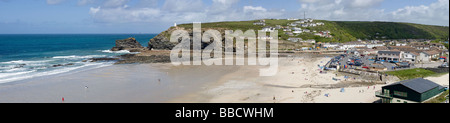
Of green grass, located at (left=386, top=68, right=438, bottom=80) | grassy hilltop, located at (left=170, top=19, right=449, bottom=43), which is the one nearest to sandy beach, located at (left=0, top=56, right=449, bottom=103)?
green grass, located at (left=386, top=68, right=438, bottom=80)

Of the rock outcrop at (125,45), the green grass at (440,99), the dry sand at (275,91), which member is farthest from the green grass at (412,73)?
the rock outcrop at (125,45)

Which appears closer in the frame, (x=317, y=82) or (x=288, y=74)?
(x=317, y=82)

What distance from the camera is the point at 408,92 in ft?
60.5

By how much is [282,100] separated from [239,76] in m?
12.2

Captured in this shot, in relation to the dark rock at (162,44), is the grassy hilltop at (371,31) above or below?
above

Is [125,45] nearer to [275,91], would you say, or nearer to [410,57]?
[275,91]

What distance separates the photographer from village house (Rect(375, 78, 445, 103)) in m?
18.3

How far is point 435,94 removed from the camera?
20141 millimetres

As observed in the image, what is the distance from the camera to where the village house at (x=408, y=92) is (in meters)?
18.3

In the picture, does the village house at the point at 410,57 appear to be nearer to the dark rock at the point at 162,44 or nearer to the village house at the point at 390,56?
the village house at the point at 390,56

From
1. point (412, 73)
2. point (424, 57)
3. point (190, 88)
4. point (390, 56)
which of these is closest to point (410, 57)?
point (424, 57)

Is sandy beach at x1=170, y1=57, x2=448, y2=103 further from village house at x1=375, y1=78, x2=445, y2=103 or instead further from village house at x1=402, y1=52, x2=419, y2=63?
village house at x1=402, y1=52, x2=419, y2=63
